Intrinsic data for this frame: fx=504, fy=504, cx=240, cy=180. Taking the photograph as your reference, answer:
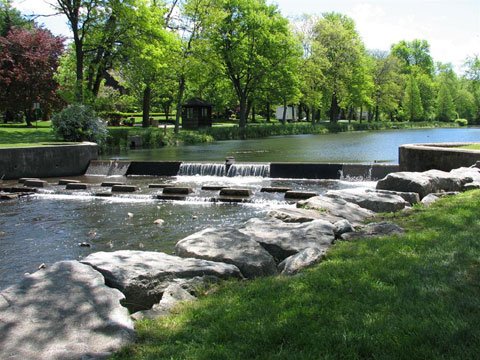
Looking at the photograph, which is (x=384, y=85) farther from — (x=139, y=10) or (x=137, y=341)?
(x=137, y=341)

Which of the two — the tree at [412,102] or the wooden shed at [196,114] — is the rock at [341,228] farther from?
the tree at [412,102]

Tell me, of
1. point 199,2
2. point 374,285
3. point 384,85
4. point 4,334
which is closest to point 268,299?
point 374,285

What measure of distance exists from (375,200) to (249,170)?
33.1ft

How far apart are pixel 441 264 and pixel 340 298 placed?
128cm

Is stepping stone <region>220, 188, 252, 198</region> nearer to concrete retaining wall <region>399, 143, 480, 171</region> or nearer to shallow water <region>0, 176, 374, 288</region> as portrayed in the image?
shallow water <region>0, 176, 374, 288</region>

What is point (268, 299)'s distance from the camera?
4.27 metres

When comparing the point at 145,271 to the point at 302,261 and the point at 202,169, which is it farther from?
the point at 202,169

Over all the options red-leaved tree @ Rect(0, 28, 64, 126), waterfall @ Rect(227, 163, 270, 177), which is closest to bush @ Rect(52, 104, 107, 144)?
waterfall @ Rect(227, 163, 270, 177)

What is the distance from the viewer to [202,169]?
19.5 meters

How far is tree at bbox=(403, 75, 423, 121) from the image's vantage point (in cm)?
8388

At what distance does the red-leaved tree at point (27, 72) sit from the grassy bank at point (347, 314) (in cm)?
3590

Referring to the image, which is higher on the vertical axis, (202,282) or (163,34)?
(163,34)

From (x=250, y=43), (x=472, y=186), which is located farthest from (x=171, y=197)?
(x=250, y=43)

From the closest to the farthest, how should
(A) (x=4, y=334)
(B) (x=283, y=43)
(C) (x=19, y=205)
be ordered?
(A) (x=4, y=334) → (C) (x=19, y=205) → (B) (x=283, y=43)
